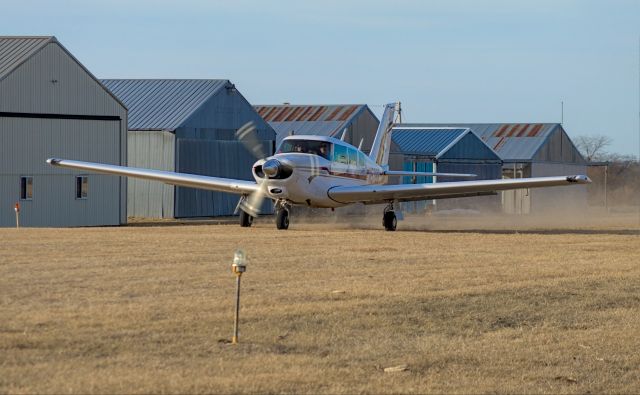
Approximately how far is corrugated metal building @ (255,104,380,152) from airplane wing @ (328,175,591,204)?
24.1m

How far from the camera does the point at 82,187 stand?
44.5m

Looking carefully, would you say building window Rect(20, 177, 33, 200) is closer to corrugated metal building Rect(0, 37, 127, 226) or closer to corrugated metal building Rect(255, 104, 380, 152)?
corrugated metal building Rect(0, 37, 127, 226)

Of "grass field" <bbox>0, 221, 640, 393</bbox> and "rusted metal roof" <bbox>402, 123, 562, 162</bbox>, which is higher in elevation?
"rusted metal roof" <bbox>402, 123, 562, 162</bbox>

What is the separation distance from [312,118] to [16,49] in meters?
21.8

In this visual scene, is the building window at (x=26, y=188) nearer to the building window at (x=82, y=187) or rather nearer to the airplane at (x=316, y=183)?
the building window at (x=82, y=187)

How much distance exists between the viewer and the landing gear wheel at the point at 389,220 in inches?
1390

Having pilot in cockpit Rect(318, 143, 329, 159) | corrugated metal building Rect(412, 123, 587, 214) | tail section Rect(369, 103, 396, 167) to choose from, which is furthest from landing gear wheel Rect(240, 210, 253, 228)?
corrugated metal building Rect(412, 123, 587, 214)

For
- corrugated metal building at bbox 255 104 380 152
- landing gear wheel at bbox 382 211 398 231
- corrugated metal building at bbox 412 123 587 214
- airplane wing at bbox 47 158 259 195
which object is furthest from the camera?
corrugated metal building at bbox 412 123 587 214

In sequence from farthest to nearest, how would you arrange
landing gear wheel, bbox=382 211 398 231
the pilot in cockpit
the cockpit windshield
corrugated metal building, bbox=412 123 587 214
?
corrugated metal building, bbox=412 123 587 214 < landing gear wheel, bbox=382 211 398 231 < the pilot in cockpit < the cockpit windshield

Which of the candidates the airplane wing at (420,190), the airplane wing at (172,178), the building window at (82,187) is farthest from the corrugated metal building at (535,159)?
the airplane wing at (172,178)

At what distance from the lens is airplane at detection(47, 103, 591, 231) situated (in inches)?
1312

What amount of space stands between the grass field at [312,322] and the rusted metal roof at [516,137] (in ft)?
163

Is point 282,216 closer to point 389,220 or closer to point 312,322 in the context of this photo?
point 389,220

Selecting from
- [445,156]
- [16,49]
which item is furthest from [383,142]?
[445,156]
